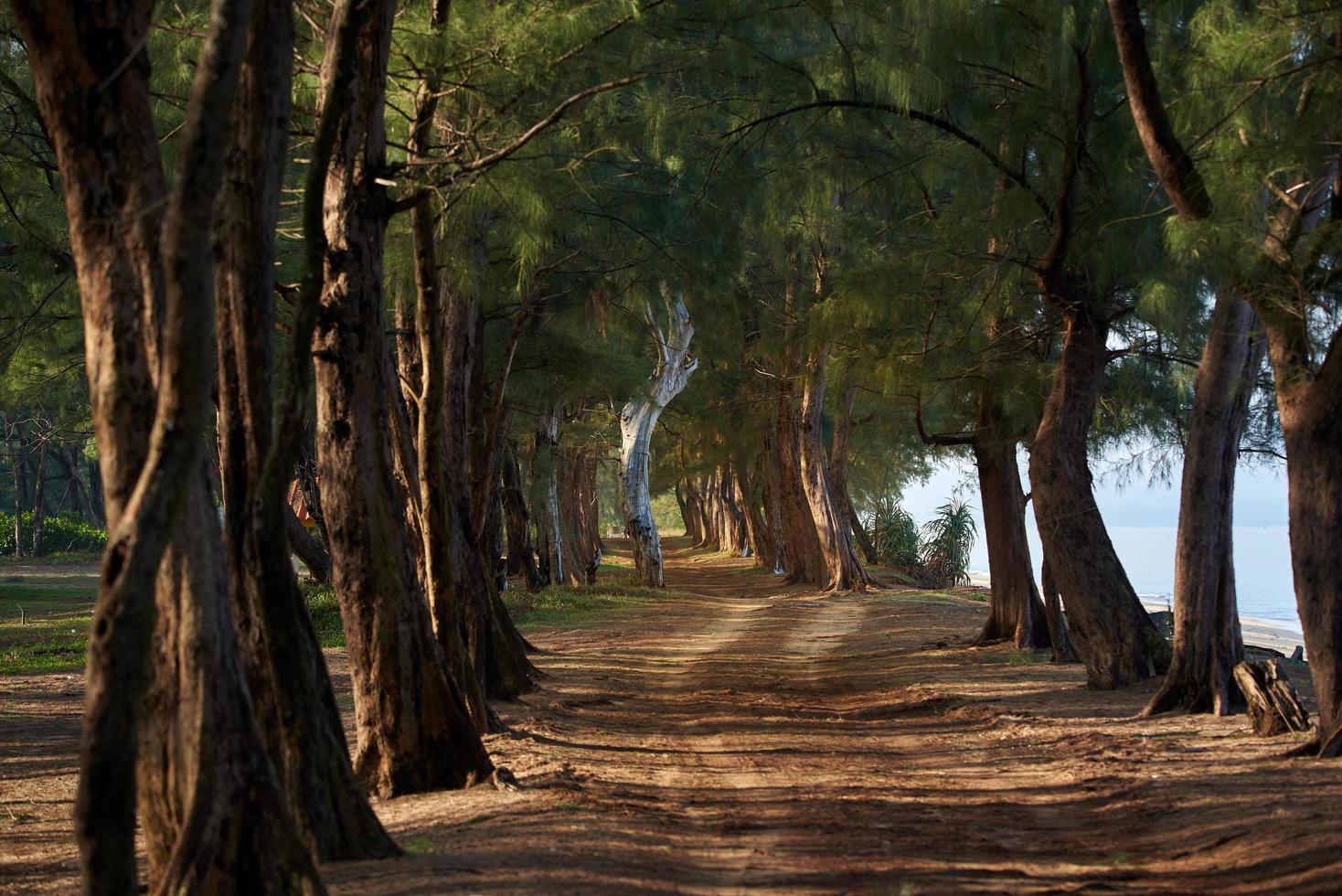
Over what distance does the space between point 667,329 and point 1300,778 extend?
19.5 meters

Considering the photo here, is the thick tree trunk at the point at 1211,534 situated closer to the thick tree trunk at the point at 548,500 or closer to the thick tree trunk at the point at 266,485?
the thick tree trunk at the point at 266,485

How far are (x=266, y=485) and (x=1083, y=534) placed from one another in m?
7.89

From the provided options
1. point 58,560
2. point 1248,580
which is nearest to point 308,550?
point 58,560

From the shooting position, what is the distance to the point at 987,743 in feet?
29.7

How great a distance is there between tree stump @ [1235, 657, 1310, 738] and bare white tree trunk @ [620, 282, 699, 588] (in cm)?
1685

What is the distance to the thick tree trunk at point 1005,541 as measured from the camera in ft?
47.6

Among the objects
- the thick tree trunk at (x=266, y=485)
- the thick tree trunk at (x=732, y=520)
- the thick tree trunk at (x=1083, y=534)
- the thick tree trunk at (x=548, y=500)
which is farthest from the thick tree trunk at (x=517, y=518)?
the thick tree trunk at (x=732, y=520)

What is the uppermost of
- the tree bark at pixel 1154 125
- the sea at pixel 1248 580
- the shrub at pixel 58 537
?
the tree bark at pixel 1154 125

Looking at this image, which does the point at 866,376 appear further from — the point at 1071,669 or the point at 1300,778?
the point at 1300,778

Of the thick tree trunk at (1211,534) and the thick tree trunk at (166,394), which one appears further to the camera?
the thick tree trunk at (1211,534)

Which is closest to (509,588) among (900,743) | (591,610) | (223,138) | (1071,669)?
(591,610)

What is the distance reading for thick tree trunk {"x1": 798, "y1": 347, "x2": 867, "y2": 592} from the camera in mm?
24938

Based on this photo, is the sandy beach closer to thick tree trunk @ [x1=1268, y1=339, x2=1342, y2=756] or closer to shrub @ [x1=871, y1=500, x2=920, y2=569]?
shrub @ [x1=871, y1=500, x2=920, y2=569]

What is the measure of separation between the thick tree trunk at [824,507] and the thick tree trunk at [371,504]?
58.5 ft
